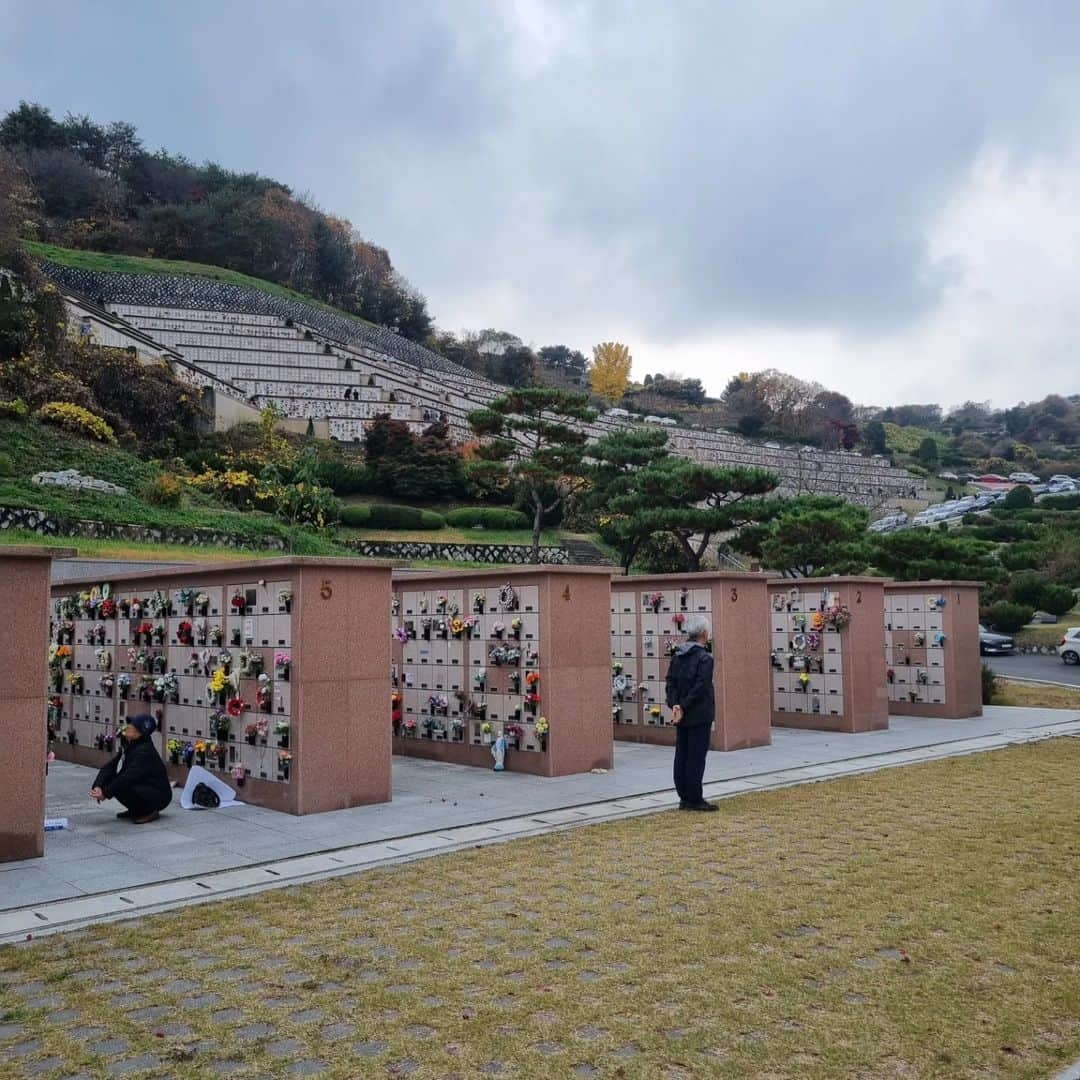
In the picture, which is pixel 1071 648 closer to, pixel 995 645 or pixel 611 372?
pixel 995 645

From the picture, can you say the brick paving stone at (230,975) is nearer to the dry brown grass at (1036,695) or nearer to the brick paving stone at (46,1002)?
the brick paving stone at (46,1002)

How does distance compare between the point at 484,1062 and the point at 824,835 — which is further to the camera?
the point at 824,835

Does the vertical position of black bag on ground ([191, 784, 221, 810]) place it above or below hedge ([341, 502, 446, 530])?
below

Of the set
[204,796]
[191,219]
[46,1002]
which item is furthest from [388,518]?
[191,219]

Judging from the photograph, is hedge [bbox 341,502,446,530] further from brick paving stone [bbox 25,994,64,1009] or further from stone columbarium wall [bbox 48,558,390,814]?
brick paving stone [bbox 25,994,64,1009]

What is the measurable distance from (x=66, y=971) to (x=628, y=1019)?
264 centimetres

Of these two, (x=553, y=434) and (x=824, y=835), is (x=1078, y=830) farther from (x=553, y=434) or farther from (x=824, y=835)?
(x=553, y=434)

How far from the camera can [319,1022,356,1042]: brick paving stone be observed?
13.1 ft

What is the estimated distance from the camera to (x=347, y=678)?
29.2ft

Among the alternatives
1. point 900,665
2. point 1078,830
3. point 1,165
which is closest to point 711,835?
point 1078,830

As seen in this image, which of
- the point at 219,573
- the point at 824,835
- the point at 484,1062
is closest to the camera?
the point at 484,1062

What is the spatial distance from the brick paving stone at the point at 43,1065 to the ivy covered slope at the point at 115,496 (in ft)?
68.0

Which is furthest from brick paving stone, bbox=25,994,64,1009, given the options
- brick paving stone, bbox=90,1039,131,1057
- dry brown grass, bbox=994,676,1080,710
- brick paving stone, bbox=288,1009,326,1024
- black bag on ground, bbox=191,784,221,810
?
dry brown grass, bbox=994,676,1080,710

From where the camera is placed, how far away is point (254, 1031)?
4.06 meters
